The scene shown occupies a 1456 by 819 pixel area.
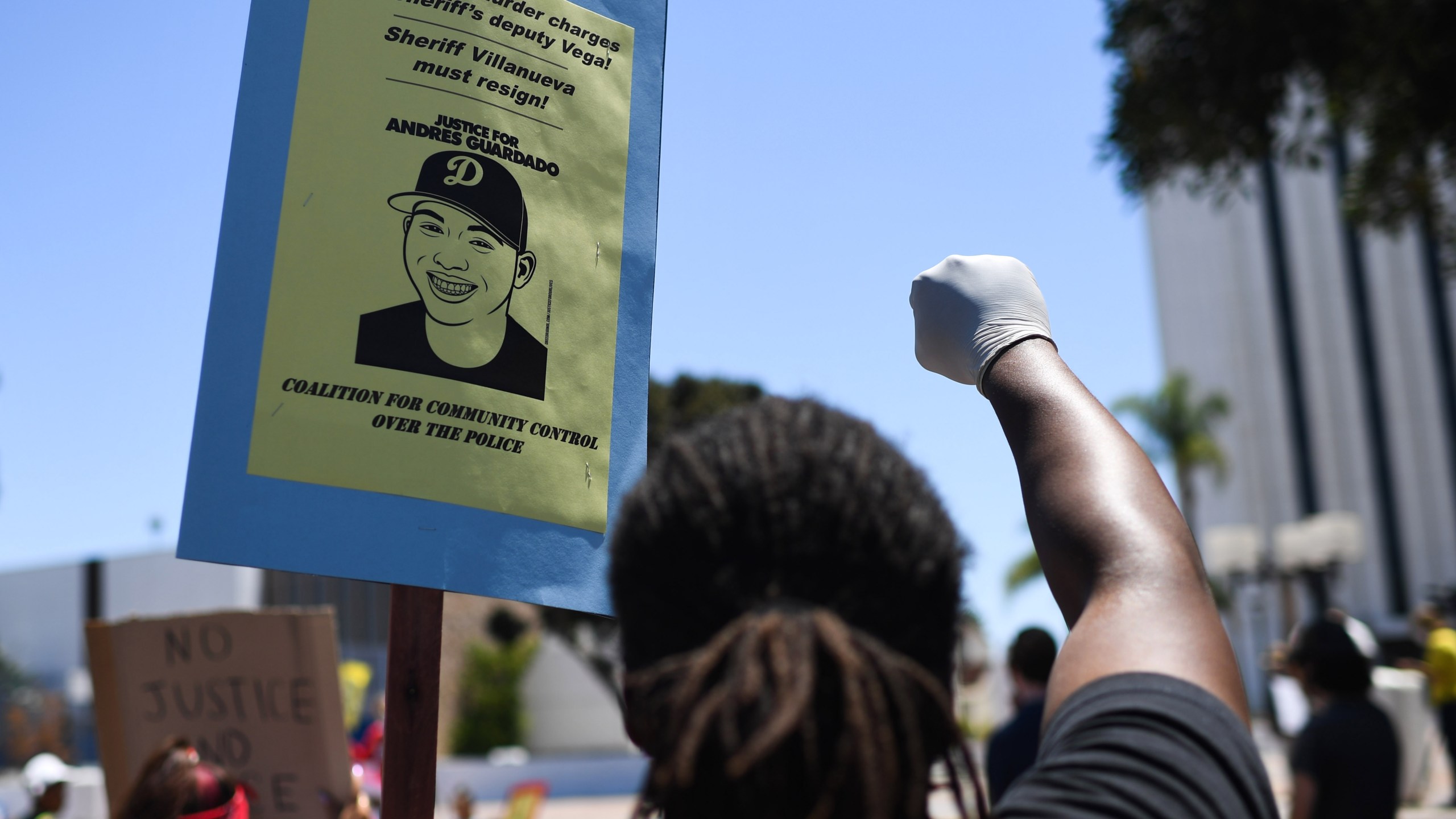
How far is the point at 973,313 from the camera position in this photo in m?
1.35

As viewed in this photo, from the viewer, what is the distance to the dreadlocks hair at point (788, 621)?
81 centimetres

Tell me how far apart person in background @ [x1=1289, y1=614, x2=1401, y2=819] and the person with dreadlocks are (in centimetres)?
329

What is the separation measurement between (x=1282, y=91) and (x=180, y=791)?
7.90 metres

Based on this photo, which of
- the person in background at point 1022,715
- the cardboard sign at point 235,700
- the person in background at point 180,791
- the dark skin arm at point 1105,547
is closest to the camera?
the dark skin arm at point 1105,547

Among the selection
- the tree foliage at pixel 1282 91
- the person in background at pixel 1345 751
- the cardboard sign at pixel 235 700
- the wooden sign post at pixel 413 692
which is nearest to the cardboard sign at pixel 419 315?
the wooden sign post at pixel 413 692

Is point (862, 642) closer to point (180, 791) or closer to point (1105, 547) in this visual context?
point (1105, 547)

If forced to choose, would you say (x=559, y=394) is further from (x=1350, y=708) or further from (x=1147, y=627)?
(x=1350, y=708)

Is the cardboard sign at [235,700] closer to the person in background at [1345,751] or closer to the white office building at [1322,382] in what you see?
the person in background at [1345,751]

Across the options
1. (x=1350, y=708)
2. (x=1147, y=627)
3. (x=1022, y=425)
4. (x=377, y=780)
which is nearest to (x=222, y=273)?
(x=1022, y=425)

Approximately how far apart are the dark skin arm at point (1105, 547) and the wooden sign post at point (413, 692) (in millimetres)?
813

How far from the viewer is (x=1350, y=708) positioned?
383 centimetres

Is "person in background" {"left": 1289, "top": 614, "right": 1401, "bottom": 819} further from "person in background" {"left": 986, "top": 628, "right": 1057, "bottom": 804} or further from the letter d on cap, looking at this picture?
the letter d on cap

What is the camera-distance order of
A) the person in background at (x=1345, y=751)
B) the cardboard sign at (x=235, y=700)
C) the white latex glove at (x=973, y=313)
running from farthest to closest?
the person in background at (x=1345, y=751) < the cardboard sign at (x=235, y=700) < the white latex glove at (x=973, y=313)

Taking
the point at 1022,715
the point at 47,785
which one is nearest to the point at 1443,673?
the point at 1022,715
